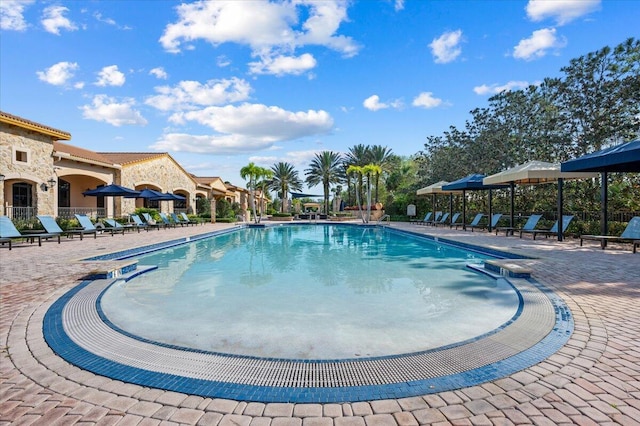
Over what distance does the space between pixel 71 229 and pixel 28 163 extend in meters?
3.70

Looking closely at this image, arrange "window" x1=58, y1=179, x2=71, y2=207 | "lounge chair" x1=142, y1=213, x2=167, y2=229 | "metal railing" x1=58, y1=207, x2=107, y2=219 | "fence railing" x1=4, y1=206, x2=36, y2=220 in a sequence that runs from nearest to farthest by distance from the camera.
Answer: "fence railing" x1=4, y1=206, x2=36, y2=220 → "lounge chair" x1=142, y1=213, x2=167, y2=229 → "metal railing" x1=58, y1=207, x2=107, y2=219 → "window" x1=58, y1=179, x2=71, y2=207

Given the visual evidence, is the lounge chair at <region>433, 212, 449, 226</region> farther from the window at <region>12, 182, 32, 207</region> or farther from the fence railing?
the window at <region>12, 182, 32, 207</region>

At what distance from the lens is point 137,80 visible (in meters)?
16.0

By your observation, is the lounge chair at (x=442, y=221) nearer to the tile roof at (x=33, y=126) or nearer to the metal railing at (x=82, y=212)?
the metal railing at (x=82, y=212)

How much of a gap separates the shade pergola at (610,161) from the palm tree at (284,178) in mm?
35338

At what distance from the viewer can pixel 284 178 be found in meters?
43.4

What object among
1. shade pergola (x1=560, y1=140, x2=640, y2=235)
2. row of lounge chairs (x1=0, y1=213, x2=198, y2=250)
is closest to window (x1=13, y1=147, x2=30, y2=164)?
row of lounge chairs (x1=0, y1=213, x2=198, y2=250)

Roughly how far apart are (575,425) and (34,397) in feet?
11.0

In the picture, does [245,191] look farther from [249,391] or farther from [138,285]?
[249,391]

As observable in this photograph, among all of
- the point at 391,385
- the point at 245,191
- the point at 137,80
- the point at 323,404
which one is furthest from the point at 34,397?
the point at 245,191

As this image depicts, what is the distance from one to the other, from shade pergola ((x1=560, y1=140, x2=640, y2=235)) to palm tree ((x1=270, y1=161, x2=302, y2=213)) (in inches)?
1391

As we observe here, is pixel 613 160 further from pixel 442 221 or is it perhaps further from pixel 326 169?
A: pixel 326 169

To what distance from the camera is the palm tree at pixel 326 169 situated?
132 feet

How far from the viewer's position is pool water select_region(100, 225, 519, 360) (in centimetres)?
371
